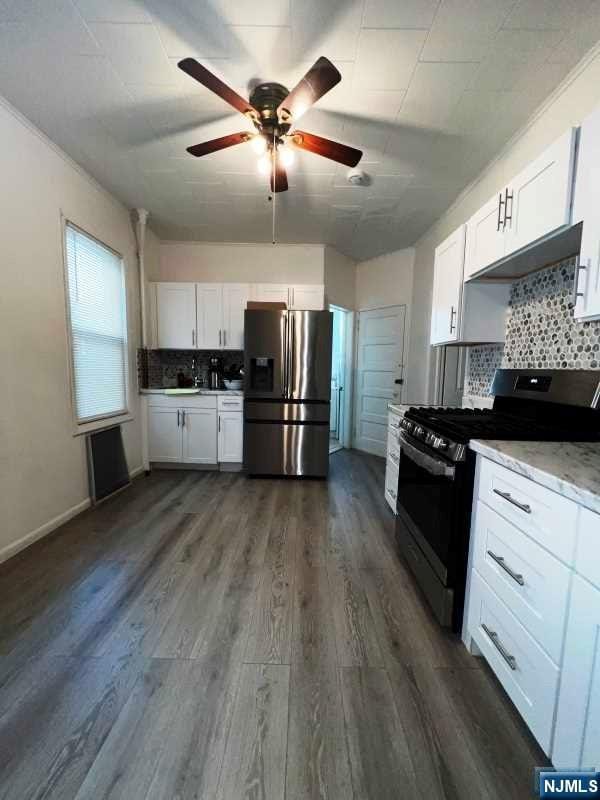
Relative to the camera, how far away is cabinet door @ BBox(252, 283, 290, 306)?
3.69 m

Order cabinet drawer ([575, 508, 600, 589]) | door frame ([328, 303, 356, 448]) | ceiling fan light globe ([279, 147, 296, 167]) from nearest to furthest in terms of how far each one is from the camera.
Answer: cabinet drawer ([575, 508, 600, 589]), ceiling fan light globe ([279, 147, 296, 167]), door frame ([328, 303, 356, 448])

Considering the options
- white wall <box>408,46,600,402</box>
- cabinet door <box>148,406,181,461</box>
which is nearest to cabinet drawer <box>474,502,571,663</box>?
white wall <box>408,46,600,402</box>

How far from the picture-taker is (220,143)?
1852mm

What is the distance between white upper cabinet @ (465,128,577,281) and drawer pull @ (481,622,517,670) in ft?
5.26

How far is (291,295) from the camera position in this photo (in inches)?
147

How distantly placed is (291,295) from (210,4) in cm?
243

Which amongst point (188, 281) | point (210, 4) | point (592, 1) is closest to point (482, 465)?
point (592, 1)

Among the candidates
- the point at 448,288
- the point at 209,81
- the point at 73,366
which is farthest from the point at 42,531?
the point at 448,288

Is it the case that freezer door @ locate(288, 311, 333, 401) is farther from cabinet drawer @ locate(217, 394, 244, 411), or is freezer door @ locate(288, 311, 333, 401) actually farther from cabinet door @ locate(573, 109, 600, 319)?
cabinet door @ locate(573, 109, 600, 319)

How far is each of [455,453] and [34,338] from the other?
2619 millimetres

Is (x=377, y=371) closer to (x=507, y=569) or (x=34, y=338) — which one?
(x=507, y=569)

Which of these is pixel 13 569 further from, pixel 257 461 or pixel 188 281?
pixel 188 281

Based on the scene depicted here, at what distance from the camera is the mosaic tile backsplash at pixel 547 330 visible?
5.14 ft

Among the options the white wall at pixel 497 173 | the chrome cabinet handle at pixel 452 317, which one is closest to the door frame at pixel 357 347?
the white wall at pixel 497 173
